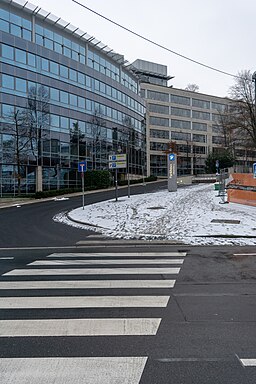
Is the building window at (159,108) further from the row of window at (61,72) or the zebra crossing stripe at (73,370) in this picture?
the zebra crossing stripe at (73,370)

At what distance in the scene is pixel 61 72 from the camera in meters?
41.4

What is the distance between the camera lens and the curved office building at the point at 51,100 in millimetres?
35656

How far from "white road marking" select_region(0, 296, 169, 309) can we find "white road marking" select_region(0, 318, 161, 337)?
57 centimetres

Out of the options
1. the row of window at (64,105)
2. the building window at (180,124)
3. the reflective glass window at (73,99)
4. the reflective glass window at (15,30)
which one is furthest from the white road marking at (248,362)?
the building window at (180,124)

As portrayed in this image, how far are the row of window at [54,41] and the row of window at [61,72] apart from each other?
1843 millimetres

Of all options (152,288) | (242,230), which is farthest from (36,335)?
(242,230)

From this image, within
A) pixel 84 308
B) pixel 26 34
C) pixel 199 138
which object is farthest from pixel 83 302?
pixel 199 138

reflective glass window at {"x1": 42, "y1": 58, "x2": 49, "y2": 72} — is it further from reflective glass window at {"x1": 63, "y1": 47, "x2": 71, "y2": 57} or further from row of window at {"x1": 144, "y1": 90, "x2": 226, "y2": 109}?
row of window at {"x1": 144, "y1": 90, "x2": 226, "y2": 109}

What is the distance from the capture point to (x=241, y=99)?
4478cm

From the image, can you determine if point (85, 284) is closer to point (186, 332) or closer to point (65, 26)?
point (186, 332)

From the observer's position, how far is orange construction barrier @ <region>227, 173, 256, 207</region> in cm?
1966

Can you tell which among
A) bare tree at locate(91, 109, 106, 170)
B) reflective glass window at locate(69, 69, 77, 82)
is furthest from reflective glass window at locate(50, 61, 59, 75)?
bare tree at locate(91, 109, 106, 170)

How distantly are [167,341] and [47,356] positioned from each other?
137cm

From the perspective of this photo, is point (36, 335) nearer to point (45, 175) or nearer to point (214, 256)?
point (214, 256)
